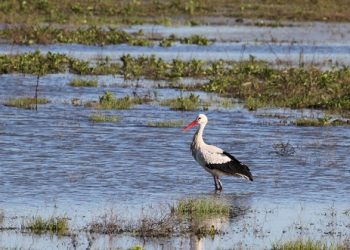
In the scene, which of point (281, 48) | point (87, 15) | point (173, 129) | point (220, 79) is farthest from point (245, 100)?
point (87, 15)

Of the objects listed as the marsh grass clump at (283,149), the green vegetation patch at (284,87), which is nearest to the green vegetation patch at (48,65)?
the green vegetation patch at (284,87)

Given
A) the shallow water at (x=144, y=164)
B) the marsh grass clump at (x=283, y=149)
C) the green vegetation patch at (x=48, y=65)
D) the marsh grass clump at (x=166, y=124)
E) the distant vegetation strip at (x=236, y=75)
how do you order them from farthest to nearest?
the green vegetation patch at (x=48, y=65)
the distant vegetation strip at (x=236, y=75)
the marsh grass clump at (x=166, y=124)
the marsh grass clump at (x=283, y=149)
the shallow water at (x=144, y=164)

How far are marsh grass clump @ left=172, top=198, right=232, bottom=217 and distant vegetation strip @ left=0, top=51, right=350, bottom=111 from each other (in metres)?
9.41

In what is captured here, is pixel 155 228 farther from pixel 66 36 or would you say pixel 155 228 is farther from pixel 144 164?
pixel 66 36

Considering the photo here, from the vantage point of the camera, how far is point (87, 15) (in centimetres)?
4366

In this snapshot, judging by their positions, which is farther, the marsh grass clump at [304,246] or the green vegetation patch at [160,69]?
the green vegetation patch at [160,69]

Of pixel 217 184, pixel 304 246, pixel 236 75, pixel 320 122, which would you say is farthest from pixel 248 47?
pixel 304 246

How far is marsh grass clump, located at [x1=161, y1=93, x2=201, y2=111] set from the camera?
23.5 meters

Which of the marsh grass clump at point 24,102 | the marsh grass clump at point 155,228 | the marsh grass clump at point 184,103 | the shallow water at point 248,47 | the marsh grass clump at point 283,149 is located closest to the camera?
the marsh grass clump at point 155,228

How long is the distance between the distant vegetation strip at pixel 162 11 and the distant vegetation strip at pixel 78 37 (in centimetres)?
366

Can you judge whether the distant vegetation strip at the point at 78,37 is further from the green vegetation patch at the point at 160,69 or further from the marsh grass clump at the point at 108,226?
the marsh grass clump at the point at 108,226

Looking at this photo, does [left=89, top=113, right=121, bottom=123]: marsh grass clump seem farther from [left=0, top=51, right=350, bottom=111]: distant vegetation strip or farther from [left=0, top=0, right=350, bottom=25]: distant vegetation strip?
[left=0, top=0, right=350, bottom=25]: distant vegetation strip

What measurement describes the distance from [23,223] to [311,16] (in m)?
35.1

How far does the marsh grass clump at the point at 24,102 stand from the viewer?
76.6 feet
